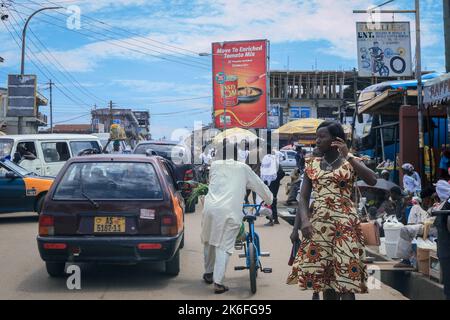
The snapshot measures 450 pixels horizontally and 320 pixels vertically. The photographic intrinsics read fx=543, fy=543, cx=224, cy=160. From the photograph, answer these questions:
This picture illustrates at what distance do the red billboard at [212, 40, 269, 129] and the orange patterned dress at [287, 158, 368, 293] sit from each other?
33.8 m

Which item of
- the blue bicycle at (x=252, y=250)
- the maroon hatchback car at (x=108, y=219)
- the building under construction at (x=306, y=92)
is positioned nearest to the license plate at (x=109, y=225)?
the maroon hatchback car at (x=108, y=219)

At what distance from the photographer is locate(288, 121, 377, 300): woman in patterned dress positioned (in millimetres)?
3891

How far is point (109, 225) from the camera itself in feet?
19.4

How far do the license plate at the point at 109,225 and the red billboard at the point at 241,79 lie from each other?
105ft

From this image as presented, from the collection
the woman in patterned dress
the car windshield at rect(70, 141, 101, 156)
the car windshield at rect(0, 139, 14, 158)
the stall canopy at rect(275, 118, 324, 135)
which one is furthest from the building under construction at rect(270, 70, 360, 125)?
the woman in patterned dress

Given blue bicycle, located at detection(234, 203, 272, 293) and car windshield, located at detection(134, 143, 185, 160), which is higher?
car windshield, located at detection(134, 143, 185, 160)

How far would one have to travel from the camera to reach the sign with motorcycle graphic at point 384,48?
1284 centimetres

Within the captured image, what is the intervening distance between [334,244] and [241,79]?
35.3 m

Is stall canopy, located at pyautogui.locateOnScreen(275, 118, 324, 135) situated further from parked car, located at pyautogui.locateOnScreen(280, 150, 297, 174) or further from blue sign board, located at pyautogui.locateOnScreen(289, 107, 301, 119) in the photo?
blue sign board, located at pyautogui.locateOnScreen(289, 107, 301, 119)

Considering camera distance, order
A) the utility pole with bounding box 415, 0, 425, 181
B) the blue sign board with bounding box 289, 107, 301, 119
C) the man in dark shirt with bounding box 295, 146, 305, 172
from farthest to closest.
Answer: the blue sign board with bounding box 289, 107, 301, 119
the man in dark shirt with bounding box 295, 146, 305, 172
the utility pole with bounding box 415, 0, 425, 181

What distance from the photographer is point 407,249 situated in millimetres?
7070

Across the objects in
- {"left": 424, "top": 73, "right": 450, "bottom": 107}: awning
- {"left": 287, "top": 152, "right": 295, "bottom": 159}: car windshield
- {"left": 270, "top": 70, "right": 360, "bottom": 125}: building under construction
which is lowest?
{"left": 287, "top": 152, "right": 295, "bottom": 159}: car windshield
